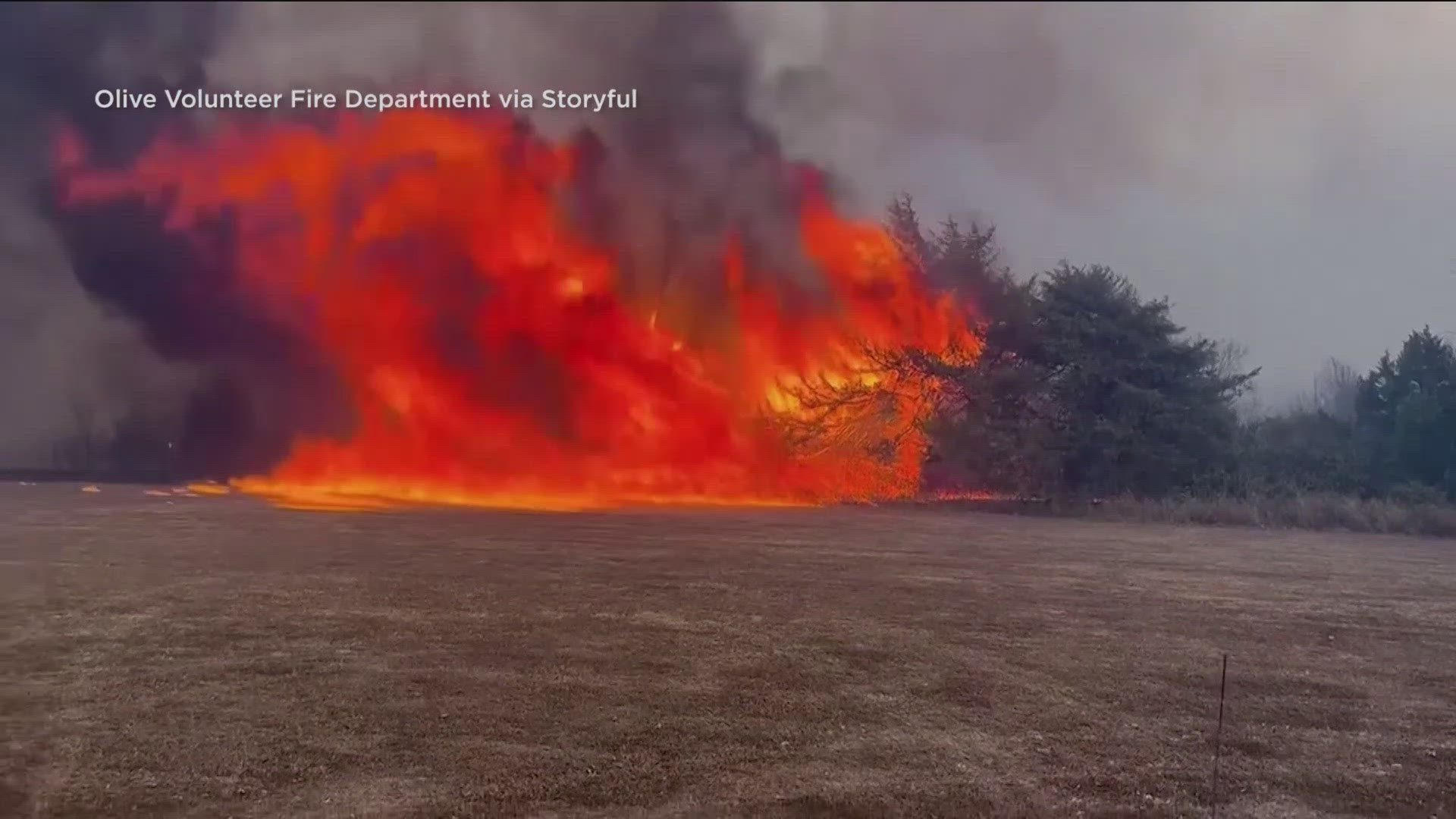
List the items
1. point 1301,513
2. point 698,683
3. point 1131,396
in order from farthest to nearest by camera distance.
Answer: point 1131,396 < point 1301,513 < point 698,683

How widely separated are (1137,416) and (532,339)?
448 inches

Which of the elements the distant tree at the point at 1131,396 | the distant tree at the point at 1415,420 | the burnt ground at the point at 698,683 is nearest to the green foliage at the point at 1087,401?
the distant tree at the point at 1131,396

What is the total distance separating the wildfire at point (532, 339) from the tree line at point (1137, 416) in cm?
113

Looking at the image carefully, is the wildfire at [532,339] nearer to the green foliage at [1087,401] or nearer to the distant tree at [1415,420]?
the green foliage at [1087,401]

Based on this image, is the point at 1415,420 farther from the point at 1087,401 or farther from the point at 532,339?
the point at 532,339

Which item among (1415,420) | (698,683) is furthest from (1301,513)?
(698,683)

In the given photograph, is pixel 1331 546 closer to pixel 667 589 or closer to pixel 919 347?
pixel 919 347

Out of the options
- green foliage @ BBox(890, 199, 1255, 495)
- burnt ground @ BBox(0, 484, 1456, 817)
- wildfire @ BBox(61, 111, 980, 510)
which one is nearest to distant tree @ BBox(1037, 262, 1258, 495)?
green foliage @ BBox(890, 199, 1255, 495)

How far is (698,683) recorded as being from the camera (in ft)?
20.7

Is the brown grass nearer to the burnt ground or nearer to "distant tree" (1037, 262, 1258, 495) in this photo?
"distant tree" (1037, 262, 1258, 495)

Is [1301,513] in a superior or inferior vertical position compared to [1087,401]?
inferior

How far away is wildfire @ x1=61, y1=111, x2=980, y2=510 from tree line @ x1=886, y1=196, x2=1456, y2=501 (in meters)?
1.13

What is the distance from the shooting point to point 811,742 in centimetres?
531

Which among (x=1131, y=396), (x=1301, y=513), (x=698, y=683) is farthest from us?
(x=1131, y=396)
